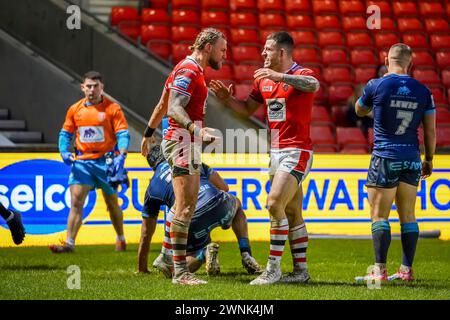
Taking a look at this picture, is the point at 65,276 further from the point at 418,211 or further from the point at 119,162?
the point at 418,211

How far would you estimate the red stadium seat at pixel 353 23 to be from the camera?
18.1 meters

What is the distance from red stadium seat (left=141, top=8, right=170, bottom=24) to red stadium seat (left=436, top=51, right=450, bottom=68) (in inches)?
209

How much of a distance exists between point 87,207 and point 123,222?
522 millimetres

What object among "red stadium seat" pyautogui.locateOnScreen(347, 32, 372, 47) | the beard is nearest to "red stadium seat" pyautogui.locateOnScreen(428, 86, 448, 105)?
"red stadium seat" pyautogui.locateOnScreen(347, 32, 372, 47)

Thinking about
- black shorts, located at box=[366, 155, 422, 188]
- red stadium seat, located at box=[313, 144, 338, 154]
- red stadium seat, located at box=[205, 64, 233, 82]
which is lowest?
black shorts, located at box=[366, 155, 422, 188]

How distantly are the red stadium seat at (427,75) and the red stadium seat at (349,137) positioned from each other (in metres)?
2.53

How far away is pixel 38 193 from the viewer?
12039 millimetres

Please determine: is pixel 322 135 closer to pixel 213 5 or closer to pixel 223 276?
pixel 213 5

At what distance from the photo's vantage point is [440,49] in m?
18.1

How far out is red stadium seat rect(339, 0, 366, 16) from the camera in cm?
1836

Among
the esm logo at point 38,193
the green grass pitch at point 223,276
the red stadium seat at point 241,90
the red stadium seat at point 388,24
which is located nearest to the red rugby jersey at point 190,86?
the green grass pitch at point 223,276

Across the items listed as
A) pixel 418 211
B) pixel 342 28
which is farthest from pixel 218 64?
pixel 342 28

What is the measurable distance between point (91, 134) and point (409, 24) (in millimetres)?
9294

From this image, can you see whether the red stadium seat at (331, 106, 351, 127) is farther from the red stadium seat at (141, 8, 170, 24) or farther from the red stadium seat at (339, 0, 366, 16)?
the red stadium seat at (141, 8, 170, 24)
